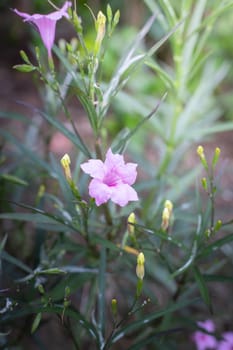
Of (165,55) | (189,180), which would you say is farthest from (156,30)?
(189,180)

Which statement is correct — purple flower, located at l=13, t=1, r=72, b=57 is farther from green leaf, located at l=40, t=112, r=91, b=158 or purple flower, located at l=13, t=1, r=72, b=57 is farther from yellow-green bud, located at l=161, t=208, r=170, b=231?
yellow-green bud, located at l=161, t=208, r=170, b=231

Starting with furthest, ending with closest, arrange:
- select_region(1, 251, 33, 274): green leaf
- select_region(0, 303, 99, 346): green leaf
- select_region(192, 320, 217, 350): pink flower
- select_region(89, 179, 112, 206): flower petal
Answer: select_region(192, 320, 217, 350): pink flower
select_region(1, 251, 33, 274): green leaf
select_region(0, 303, 99, 346): green leaf
select_region(89, 179, 112, 206): flower petal

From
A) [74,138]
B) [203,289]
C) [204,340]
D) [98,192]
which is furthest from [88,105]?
[204,340]

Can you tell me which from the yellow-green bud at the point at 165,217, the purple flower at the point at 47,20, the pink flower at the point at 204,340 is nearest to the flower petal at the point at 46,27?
the purple flower at the point at 47,20

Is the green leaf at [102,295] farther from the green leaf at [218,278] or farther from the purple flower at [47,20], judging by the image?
the purple flower at [47,20]

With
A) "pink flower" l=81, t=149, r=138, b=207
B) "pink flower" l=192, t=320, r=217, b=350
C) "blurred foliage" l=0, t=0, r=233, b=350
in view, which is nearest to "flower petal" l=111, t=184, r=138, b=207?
"pink flower" l=81, t=149, r=138, b=207

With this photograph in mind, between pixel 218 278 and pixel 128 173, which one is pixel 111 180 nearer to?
pixel 128 173

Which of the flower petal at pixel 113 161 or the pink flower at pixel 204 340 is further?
the pink flower at pixel 204 340

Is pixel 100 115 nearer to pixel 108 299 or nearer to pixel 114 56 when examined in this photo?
pixel 108 299
